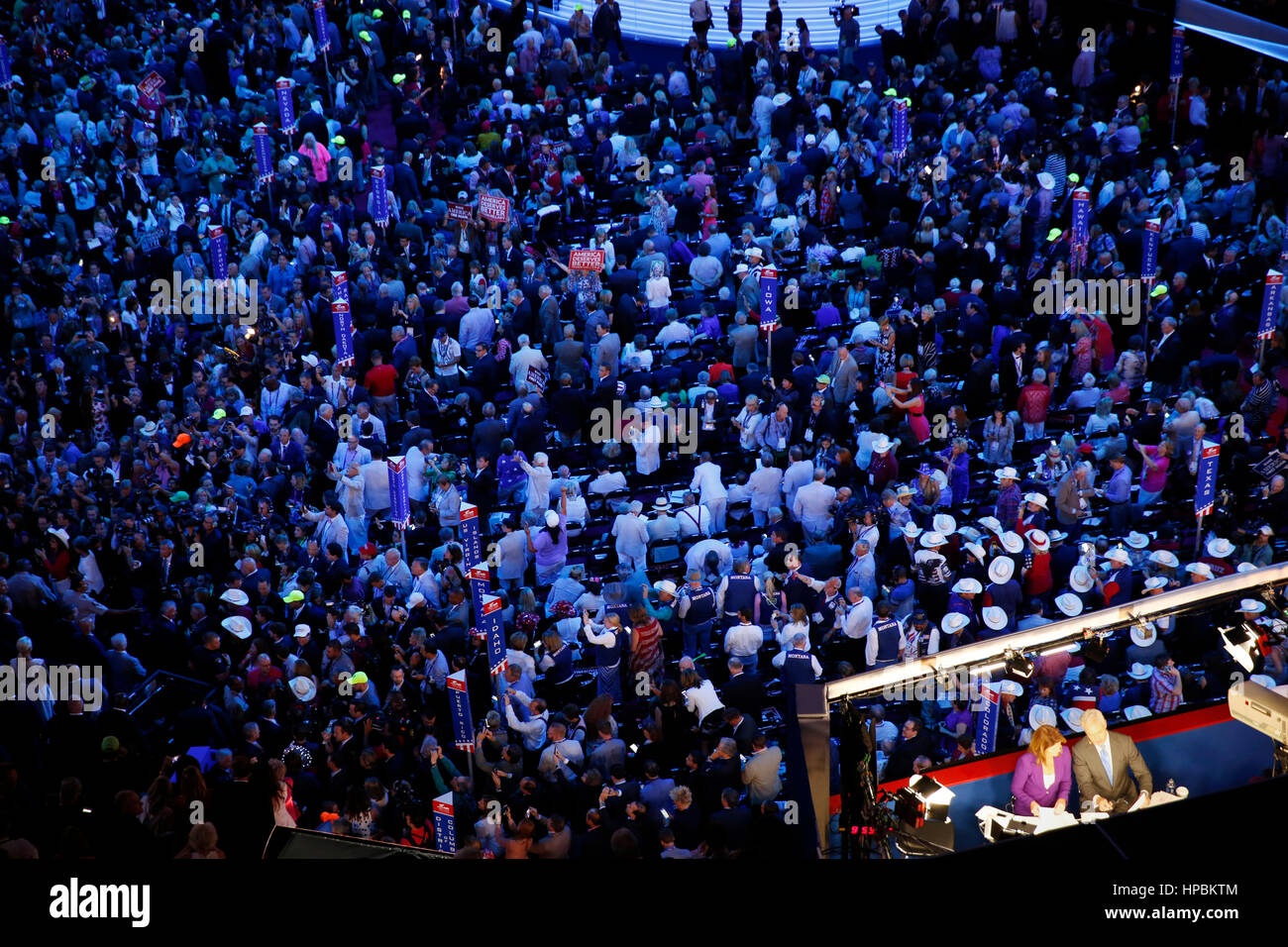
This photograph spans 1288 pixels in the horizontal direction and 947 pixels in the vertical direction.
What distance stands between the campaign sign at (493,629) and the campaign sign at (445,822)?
1.70 meters

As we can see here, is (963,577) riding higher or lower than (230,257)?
lower

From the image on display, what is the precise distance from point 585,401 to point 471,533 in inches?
163

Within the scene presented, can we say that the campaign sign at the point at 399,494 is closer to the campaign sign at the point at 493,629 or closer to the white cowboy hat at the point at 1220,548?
the campaign sign at the point at 493,629

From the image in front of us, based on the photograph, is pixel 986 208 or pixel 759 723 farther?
pixel 986 208

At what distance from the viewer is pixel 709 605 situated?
13.9 meters

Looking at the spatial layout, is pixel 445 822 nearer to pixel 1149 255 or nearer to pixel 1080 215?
pixel 1149 255

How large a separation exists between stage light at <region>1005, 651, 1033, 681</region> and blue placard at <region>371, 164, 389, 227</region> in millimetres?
11695

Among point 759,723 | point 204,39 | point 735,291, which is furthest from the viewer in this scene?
point 204,39

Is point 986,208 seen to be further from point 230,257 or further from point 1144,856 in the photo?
point 1144,856

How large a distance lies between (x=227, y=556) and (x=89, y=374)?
149 inches

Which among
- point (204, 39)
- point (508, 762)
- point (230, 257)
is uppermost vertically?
point (204, 39)

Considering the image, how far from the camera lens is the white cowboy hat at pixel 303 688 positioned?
1301 centimetres
